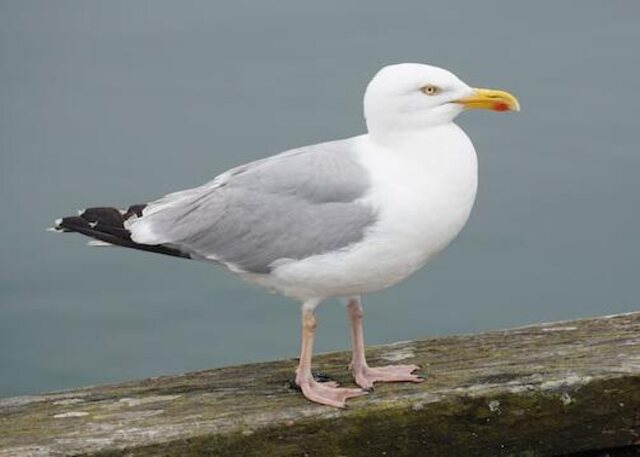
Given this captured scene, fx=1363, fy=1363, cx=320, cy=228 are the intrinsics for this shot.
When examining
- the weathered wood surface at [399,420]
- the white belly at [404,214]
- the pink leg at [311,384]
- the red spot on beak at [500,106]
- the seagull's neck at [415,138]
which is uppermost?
the red spot on beak at [500,106]

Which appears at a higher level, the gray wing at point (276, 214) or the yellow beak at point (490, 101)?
the yellow beak at point (490, 101)

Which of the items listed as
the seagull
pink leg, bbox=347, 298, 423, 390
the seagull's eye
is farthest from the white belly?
pink leg, bbox=347, 298, 423, 390

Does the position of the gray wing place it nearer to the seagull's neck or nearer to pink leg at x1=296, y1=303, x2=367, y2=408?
the seagull's neck

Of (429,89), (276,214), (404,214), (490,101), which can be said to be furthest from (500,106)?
(276,214)

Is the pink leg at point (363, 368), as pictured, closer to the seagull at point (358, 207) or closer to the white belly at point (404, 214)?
the seagull at point (358, 207)

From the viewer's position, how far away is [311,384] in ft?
13.5

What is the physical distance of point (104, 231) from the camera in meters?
4.37

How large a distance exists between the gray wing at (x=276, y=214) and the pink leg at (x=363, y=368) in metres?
0.43

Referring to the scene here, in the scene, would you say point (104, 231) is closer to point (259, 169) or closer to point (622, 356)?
point (259, 169)

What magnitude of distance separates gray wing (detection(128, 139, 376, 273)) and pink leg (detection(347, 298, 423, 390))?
16.9 inches

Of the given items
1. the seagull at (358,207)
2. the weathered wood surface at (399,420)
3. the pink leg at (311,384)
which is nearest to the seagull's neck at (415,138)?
the seagull at (358,207)

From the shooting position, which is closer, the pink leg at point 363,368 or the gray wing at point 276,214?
the gray wing at point 276,214

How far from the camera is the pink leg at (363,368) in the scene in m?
4.19

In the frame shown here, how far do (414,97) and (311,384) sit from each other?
917mm
